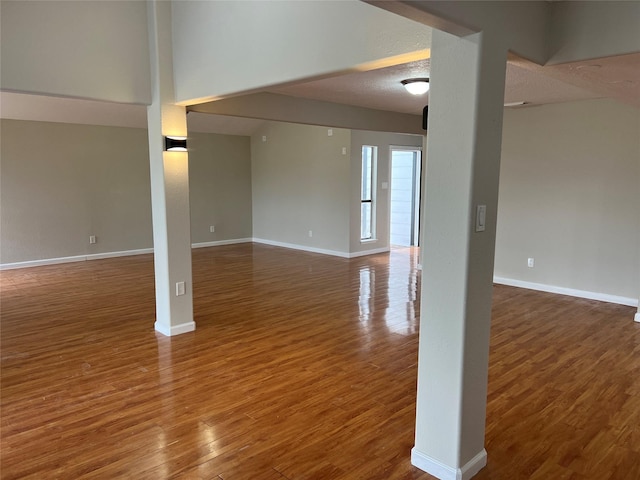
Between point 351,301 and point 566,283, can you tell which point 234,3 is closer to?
point 351,301

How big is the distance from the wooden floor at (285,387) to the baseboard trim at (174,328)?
75 millimetres

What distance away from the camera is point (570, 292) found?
5.63m

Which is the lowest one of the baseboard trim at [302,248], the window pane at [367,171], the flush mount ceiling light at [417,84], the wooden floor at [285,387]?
the wooden floor at [285,387]

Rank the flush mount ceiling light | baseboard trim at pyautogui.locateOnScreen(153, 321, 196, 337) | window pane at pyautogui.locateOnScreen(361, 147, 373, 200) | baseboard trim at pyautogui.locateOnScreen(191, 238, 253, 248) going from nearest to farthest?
1. the flush mount ceiling light
2. baseboard trim at pyautogui.locateOnScreen(153, 321, 196, 337)
3. window pane at pyautogui.locateOnScreen(361, 147, 373, 200)
4. baseboard trim at pyautogui.locateOnScreen(191, 238, 253, 248)

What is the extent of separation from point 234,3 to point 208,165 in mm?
6125

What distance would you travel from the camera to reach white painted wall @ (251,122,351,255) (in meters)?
8.26

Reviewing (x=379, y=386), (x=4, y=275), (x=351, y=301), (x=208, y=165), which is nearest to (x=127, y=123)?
(x=208, y=165)

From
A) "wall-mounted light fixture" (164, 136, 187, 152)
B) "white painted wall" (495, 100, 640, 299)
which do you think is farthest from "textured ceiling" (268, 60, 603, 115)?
"wall-mounted light fixture" (164, 136, 187, 152)

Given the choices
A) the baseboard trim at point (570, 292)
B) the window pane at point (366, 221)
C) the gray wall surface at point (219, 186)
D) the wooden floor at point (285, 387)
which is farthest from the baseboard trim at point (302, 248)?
the baseboard trim at point (570, 292)

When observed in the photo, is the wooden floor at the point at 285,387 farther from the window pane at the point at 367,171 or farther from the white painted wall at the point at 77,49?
the window pane at the point at 367,171

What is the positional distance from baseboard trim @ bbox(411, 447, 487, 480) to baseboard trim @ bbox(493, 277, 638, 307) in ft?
12.7

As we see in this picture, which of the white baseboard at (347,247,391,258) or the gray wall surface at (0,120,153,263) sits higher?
the gray wall surface at (0,120,153,263)

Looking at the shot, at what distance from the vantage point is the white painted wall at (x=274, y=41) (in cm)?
243

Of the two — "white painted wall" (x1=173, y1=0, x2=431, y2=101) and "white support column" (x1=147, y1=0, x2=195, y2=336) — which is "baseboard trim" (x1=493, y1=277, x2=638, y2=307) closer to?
"white support column" (x1=147, y1=0, x2=195, y2=336)
